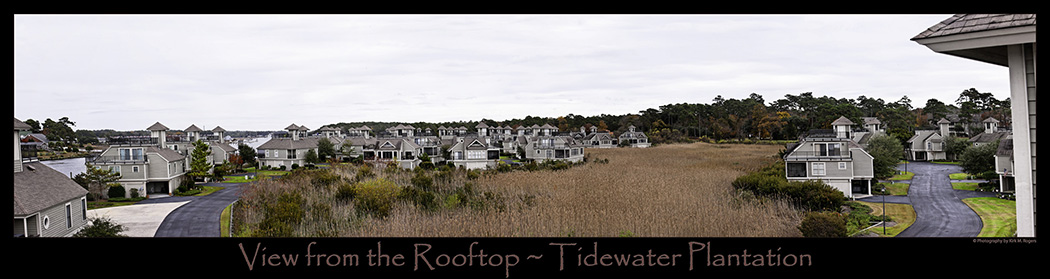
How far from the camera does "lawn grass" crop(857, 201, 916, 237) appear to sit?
896cm

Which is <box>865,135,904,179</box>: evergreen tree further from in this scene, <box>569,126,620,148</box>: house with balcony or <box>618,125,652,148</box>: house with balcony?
<box>569,126,620,148</box>: house with balcony

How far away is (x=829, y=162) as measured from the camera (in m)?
13.9

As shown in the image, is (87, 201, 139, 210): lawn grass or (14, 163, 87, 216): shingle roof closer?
(14, 163, 87, 216): shingle roof

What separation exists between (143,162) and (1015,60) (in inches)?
704

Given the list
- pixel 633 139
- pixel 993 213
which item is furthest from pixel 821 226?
pixel 633 139

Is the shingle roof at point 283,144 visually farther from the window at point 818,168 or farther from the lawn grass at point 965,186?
the lawn grass at point 965,186

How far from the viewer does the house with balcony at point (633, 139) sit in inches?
1617

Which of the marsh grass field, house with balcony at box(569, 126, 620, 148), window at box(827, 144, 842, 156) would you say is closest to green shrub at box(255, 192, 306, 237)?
the marsh grass field

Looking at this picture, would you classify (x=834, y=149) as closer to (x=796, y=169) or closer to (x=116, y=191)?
(x=796, y=169)

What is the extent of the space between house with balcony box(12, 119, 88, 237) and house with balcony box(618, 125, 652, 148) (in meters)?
37.4

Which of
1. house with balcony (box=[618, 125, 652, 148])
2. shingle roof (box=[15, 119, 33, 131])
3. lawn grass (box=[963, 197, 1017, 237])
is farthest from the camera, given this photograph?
house with balcony (box=[618, 125, 652, 148])

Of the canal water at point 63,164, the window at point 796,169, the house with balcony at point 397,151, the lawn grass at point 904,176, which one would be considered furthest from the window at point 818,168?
the house with balcony at point 397,151

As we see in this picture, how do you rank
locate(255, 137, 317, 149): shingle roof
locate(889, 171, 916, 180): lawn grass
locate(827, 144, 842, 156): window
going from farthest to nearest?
1. locate(255, 137, 317, 149): shingle roof
2. locate(889, 171, 916, 180): lawn grass
3. locate(827, 144, 842, 156): window

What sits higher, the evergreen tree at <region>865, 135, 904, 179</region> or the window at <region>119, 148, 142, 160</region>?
the window at <region>119, 148, 142, 160</region>
